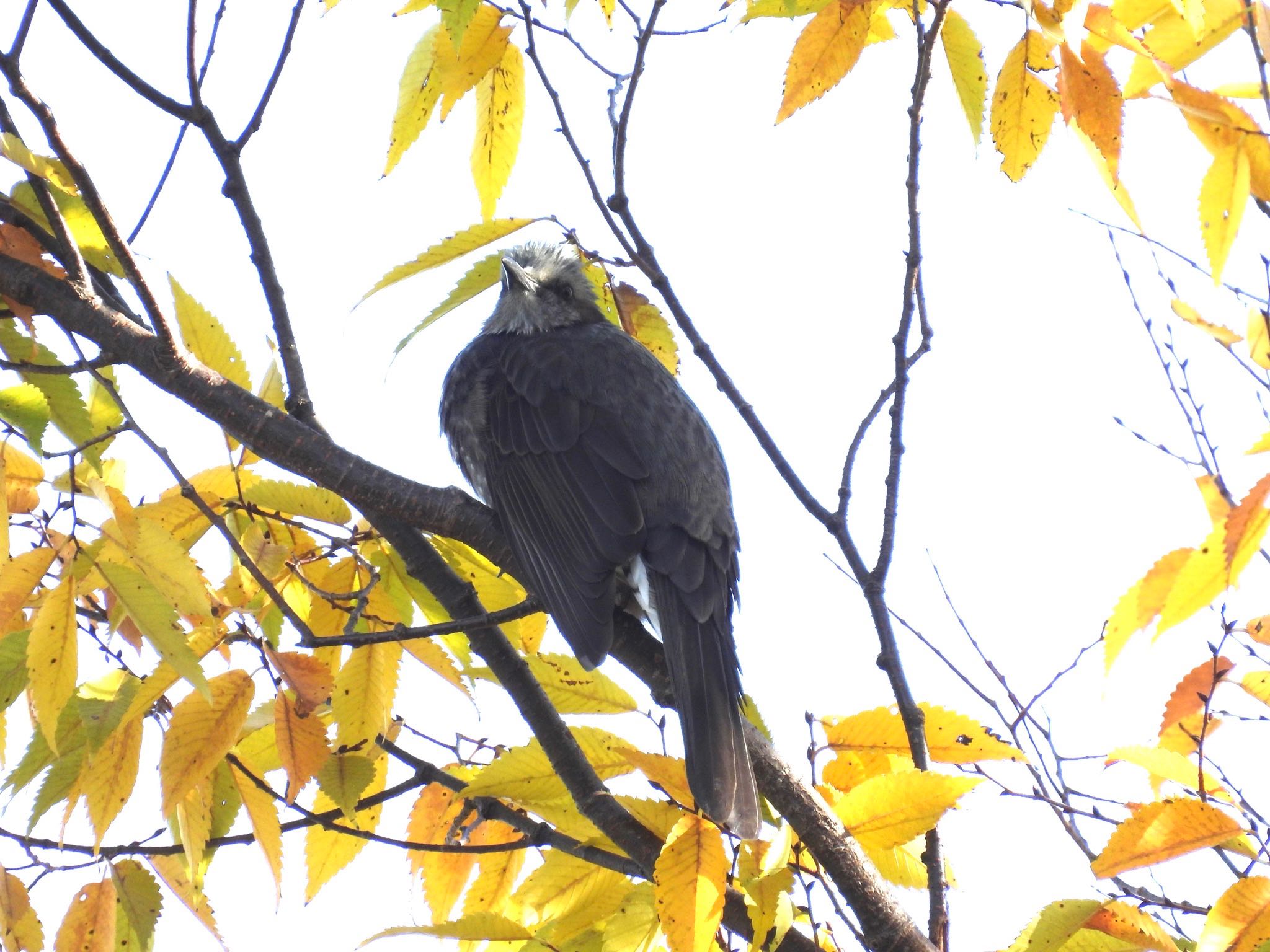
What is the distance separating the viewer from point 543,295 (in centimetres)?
509

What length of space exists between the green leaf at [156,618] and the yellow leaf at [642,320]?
4.69ft

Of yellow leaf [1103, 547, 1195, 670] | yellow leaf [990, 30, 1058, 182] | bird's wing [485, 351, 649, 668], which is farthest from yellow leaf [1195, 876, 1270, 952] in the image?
bird's wing [485, 351, 649, 668]

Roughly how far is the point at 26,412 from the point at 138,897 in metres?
0.94

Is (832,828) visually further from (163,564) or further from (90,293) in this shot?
(90,293)

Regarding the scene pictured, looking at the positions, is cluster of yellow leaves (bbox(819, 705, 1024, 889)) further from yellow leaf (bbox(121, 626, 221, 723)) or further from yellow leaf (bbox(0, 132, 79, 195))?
yellow leaf (bbox(0, 132, 79, 195))

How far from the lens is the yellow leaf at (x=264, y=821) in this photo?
2266mm

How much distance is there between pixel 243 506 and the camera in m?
2.62

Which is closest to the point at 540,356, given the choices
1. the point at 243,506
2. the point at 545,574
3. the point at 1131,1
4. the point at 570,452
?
the point at 570,452

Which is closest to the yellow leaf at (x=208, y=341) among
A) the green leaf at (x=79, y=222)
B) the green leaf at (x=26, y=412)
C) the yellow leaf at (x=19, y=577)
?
the green leaf at (x=79, y=222)

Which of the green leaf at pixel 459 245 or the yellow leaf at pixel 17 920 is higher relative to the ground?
the green leaf at pixel 459 245

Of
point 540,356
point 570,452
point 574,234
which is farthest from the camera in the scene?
point 540,356

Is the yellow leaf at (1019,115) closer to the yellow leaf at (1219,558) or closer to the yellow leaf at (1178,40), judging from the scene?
the yellow leaf at (1178,40)

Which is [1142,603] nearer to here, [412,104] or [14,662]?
[412,104]

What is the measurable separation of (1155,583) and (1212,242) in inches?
21.1
